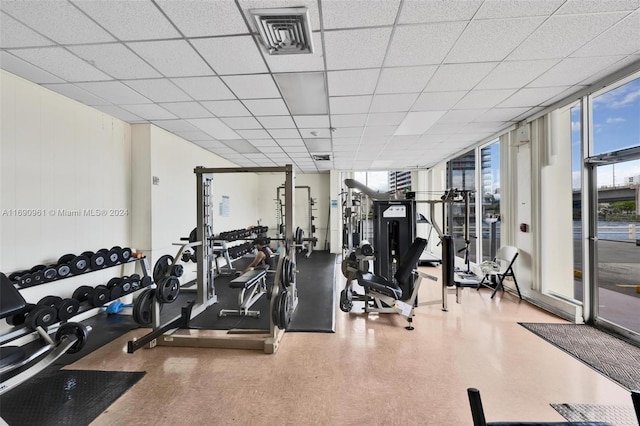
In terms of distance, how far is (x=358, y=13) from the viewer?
5.71ft

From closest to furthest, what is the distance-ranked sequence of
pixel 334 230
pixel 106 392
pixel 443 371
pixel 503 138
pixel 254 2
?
pixel 254 2 < pixel 106 392 < pixel 443 371 < pixel 503 138 < pixel 334 230

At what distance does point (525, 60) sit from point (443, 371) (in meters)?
2.81

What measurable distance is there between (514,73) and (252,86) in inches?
103

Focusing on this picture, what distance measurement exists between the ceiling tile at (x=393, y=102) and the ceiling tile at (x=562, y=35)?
100 centimetres

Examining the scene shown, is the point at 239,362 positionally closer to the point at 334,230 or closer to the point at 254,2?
the point at 254,2

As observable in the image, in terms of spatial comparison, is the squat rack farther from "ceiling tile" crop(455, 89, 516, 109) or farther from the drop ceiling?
"ceiling tile" crop(455, 89, 516, 109)

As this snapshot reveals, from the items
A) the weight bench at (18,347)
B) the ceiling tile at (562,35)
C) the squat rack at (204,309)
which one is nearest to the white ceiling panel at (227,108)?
the squat rack at (204,309)

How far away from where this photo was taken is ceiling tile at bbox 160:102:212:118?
3.17 metres

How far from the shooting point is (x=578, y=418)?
5.45ft

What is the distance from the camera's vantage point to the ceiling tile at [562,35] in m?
1.81

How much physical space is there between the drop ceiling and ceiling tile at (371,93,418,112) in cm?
2

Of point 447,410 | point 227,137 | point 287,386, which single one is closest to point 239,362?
point 287,386

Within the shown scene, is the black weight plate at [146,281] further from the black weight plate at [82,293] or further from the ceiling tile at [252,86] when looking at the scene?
the ceiling tile at [252,86]

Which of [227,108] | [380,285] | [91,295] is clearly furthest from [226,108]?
[380,285]
